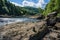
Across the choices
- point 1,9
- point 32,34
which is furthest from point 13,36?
point 1,9

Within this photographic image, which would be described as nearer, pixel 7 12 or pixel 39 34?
pixel 39 34

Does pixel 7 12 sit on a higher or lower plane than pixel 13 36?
lower

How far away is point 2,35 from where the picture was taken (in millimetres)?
26672

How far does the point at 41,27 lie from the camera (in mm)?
25859

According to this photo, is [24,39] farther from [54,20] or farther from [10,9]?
[10,9]

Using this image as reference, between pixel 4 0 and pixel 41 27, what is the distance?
388 feet

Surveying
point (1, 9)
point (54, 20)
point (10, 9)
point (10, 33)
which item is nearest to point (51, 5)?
point (54, 20)

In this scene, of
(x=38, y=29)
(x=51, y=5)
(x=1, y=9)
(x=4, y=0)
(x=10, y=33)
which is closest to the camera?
(x=38, y=29)

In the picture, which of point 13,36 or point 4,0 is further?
point 4,0

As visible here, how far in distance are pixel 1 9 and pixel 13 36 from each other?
106 m

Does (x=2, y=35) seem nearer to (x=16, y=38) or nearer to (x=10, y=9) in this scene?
(x=16, y=38)

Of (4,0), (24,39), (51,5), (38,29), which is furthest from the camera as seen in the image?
(4,0)

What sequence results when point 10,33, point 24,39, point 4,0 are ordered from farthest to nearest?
point 4,0 → point 10,33 → point 24,39

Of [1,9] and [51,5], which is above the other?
[51,5]
